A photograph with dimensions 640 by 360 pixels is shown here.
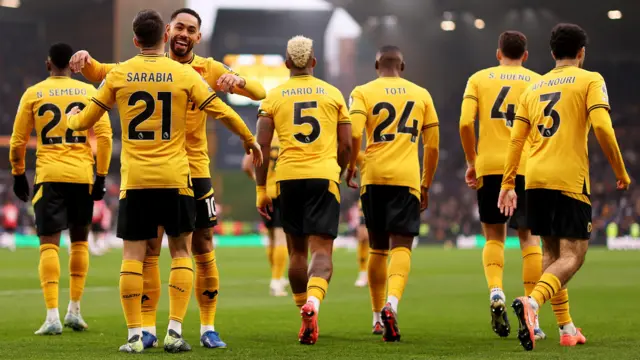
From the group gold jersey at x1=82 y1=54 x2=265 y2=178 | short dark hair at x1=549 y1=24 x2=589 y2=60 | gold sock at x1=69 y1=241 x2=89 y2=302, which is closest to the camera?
short dark hair at x1=549 y1=24 x2=589 y2=60

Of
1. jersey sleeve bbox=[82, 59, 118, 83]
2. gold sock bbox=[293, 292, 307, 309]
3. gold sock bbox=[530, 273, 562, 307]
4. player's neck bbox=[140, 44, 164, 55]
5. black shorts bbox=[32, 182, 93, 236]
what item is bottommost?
gold sock bbox=[293, 292, 307, 309]

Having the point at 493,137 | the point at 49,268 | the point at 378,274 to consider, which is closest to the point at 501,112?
the point at 493,137

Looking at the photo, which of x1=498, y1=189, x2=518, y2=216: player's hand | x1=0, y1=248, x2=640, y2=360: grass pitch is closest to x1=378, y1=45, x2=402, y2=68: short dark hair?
x1=498, y1=189, x2=518, y2=216: player's hand

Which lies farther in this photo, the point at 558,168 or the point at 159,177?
the point at 558,168

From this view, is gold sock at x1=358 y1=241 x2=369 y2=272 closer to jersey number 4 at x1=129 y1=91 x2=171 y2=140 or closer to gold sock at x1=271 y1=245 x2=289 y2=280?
gold sock at x1=271 y1=245 x2=289 y2=280

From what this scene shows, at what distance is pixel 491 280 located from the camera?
8.98 m

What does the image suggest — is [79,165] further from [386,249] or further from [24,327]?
[386,249]

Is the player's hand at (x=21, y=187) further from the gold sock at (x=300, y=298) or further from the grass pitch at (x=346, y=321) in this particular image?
the gold sock at (x=300, y=298)

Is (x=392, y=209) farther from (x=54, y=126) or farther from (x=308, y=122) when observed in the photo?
(x=54, y=126)

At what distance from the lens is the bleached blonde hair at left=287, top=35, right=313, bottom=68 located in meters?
8.47

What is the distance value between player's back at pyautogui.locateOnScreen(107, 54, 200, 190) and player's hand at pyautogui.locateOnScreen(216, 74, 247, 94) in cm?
38

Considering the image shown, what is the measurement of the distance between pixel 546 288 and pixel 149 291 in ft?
9.31

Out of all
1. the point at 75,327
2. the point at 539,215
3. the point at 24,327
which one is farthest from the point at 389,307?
the point at 24,327

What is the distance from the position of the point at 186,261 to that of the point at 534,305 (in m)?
2.45
